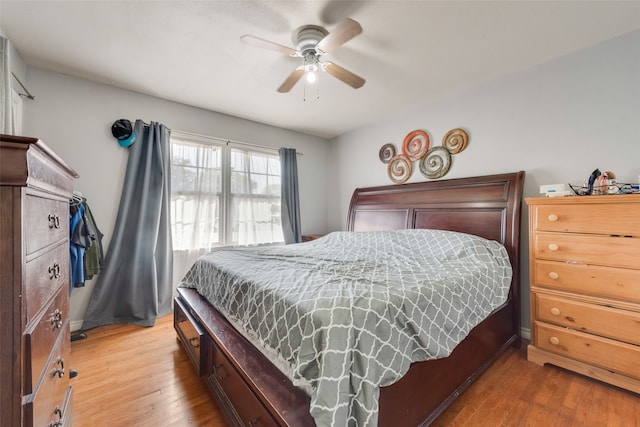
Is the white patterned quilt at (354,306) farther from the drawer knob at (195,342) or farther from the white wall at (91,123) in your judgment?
the white wall at (91,123)

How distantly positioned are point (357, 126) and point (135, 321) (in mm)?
3714

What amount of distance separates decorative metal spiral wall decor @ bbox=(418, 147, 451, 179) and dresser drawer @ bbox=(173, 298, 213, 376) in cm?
276

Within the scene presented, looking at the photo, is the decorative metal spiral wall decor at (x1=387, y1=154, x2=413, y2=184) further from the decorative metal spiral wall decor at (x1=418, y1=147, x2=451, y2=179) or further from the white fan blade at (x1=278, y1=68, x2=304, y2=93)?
the white fan blade at (x1=278, y1=68, x2=304, y2=93)

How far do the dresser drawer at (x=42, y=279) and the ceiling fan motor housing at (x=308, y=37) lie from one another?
6.11 ft

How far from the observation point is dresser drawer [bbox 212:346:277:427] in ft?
3.43

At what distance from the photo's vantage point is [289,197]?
3.81 m

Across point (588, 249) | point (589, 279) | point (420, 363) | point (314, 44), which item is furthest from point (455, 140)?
point (420, 363)

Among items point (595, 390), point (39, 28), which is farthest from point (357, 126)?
point (595, 390)

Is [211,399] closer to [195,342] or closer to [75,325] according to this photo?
[195,342]

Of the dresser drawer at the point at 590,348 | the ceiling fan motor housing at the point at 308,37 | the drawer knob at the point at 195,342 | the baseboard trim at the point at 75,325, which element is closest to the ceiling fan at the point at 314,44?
the ceiling fan motor housing at the point at 308,37

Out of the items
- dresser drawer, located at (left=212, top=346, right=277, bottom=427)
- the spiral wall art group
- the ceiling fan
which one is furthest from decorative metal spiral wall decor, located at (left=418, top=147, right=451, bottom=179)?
dresser drawer, located at (left=212, top=346, right=277, bottom=427)

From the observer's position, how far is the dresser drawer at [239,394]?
105 centimetres

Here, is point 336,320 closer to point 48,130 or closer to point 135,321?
point 135,321

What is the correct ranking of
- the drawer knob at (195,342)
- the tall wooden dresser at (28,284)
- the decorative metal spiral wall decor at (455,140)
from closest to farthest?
the tall wooden dresser at (28,284) < the drawer knob at (195,342) < the decorative metal spiral wall decor at (455,140)
